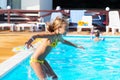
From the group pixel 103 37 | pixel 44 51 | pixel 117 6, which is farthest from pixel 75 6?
pixel 44 51

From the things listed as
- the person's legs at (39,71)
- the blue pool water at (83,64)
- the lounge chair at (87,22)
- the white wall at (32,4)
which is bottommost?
the blue pool water at (83,64)

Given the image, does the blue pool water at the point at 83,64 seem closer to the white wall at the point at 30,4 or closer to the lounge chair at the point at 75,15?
the lounge chair at the point at 75,15

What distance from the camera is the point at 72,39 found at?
46.0ft

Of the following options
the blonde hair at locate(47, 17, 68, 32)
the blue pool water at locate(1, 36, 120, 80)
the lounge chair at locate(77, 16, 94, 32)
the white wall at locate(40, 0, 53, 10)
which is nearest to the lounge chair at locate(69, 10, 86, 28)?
the lounge chair at locate(77, 16, 94, 32)

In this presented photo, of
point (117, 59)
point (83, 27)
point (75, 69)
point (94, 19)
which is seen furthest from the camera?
point (94, 19)

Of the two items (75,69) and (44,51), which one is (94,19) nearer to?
(75,69)

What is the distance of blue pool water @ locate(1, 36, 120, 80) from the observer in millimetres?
7172

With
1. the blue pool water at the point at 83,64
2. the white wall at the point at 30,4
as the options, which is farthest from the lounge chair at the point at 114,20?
the white wall at the point at 30,4

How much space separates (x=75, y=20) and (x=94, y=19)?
1198mm

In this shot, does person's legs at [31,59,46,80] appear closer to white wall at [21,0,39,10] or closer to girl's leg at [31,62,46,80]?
girl's leg at [31,62,46,80]

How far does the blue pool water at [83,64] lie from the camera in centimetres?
717

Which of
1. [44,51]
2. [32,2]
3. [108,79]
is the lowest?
[108,79]

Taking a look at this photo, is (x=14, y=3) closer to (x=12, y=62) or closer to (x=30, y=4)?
(x=30, y=4)

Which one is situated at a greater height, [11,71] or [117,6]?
[117,6]
